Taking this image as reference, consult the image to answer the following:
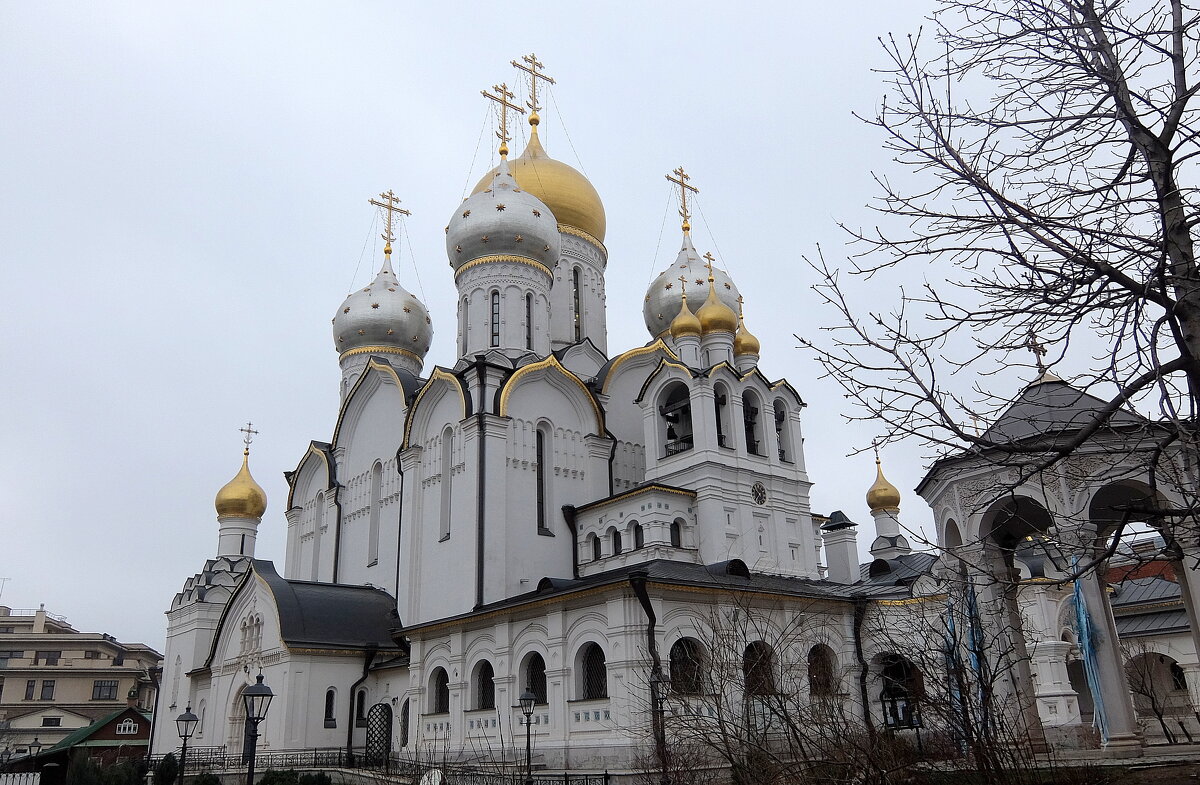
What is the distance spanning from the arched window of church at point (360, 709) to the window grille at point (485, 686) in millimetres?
5096

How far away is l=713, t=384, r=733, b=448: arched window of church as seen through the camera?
2125cm

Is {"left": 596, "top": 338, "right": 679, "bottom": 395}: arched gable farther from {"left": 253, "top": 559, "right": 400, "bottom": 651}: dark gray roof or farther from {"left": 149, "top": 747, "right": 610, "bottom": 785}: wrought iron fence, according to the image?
{"left": 149, "top": 747, "right": 610, "bottom": 785}: wrought iron fence

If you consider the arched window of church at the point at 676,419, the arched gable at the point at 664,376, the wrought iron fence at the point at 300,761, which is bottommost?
the wrought iron fence at the point at 300,761

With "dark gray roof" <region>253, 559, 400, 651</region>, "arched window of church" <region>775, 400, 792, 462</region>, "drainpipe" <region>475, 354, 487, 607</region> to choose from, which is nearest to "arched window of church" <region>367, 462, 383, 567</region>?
"dark gray roof" <region>253, 559, 400, 651</region>

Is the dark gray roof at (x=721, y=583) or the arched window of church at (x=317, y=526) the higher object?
the arched window of church at (x=317, y=526)

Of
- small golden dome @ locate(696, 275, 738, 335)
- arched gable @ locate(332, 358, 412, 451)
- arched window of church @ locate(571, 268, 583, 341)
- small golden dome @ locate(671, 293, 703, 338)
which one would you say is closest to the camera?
small golden dome @ locate(671, 293, 703, 338)

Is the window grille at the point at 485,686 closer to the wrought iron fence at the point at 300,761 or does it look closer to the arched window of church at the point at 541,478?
the wrought iron fence at the point at 300,761

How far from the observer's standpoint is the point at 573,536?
21.8 m

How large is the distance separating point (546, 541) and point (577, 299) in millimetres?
9649

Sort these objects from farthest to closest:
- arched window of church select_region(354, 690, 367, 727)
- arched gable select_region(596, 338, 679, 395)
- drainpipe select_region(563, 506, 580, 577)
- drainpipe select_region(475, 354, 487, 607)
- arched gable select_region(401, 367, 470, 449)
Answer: arched gable select_region(596, 338, 679, 395)
arched gable select_region(401, 367, 470, 449)
arched window of church select_region(354, 690, 367, 727)
drainpipe select_region(563, 506, 580, 577)
drainpipe select_region(475, 354, 487, 607)

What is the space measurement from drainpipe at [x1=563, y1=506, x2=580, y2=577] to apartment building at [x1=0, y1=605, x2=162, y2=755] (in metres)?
31.7

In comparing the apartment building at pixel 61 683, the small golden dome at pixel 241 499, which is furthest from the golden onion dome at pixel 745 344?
the apartment building at pixel 61 683

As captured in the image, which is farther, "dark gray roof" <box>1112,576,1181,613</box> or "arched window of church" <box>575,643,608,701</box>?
"dark gray roof" <box>1112,576,1181,613</box>

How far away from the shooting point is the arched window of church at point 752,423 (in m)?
22.0
